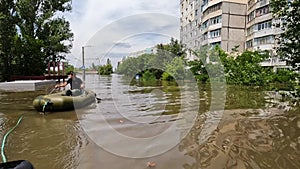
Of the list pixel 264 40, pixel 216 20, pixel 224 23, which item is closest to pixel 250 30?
pixel 224 23

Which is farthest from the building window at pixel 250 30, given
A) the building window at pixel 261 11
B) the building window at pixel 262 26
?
the building window at pixel 261 11

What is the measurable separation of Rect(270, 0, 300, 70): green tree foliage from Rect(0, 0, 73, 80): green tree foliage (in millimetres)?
24939

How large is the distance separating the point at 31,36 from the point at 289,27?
2980cm

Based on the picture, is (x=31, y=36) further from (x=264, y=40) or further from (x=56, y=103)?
(x=264, y=40)

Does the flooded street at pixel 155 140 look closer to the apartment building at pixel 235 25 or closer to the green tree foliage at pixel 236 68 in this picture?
the green tree foliage at pixel 236 68

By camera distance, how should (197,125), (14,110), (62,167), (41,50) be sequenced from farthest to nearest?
(41,50) → (14,110) → (197,125) → (62,167)

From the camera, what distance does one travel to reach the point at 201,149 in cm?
587

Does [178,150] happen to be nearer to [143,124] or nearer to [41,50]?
[143,124]

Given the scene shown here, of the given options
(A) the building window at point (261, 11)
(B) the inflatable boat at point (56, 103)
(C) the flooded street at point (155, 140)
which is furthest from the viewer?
(A) the building window at point (261, 11)

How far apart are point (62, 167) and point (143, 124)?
3983 mm

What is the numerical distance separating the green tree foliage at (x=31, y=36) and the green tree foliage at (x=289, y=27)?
982 inches

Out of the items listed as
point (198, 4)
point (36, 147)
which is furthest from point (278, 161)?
point (198, 4)

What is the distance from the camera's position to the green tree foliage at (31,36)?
27.7 m

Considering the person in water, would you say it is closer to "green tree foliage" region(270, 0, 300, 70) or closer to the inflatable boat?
the inflatable boat
